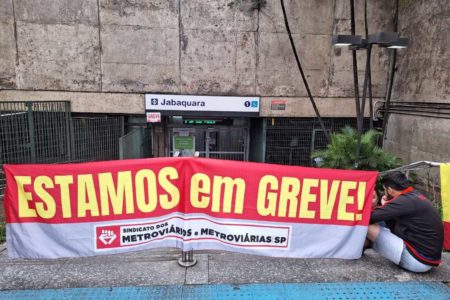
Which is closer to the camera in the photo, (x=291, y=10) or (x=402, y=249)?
(x=402, y=249)

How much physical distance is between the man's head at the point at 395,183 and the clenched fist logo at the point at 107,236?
10.5ft

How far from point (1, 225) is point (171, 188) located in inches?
163

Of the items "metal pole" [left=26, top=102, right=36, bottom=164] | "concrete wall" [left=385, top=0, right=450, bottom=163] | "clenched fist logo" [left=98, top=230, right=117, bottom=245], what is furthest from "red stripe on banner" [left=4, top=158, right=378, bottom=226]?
"concrete wall" [left=385, top=0, right=450, bottom=163]

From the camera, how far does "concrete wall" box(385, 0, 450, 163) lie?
7.79 metres

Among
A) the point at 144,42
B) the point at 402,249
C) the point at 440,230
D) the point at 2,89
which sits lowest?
the point at 402,249

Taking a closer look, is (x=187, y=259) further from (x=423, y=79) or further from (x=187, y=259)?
(x=423, y=79)

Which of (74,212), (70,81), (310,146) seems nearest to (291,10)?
(310,146)

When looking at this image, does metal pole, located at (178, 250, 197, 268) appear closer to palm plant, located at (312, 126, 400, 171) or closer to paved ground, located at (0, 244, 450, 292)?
paved ground, located at (0, 244, 450, 292)

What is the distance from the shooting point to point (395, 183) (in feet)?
12.2

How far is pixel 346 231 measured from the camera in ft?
12.3

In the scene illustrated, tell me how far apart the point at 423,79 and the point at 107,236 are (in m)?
8.67

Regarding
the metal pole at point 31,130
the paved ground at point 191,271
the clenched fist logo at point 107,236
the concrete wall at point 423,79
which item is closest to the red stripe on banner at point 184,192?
the clenched fist logo at point 107,236

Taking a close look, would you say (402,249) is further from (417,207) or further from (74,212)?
(74,212)

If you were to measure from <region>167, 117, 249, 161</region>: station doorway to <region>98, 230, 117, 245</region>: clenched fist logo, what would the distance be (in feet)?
25.2
